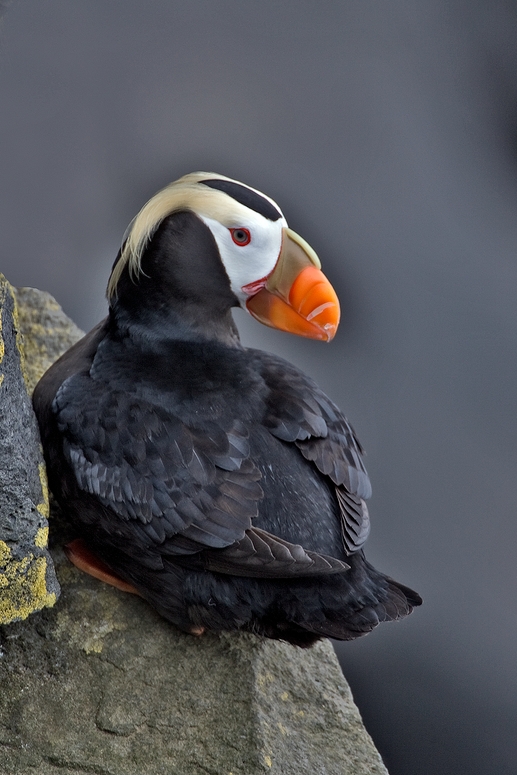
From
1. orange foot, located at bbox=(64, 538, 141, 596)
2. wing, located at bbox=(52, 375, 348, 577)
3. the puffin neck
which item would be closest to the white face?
the puffin neck

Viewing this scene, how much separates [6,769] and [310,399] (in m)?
0.86

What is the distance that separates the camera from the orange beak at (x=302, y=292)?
5.59 feet

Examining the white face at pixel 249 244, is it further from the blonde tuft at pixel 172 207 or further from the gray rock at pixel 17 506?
the gray rock at pixel 17 506

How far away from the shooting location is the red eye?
1.70m

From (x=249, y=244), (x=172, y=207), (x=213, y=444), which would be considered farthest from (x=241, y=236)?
(x=213, y=444)

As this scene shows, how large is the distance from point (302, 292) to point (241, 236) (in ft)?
0.53

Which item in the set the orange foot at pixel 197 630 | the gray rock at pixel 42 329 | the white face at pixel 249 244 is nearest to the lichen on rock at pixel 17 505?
the orange foot at pixel 197 630

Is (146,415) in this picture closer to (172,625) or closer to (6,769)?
(172,625)

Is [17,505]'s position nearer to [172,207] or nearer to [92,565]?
[92,565]

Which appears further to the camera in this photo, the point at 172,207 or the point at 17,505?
the point at 172,207

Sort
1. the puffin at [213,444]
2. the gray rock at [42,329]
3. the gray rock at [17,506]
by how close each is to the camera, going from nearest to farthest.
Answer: the gray rock at [17,506] → the puffin at [213,444] → the gray rock at [42,329]

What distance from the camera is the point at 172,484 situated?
1585 mm

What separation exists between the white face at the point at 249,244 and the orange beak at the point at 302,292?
0.02m

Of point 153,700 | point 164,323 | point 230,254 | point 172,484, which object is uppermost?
point 230,254
